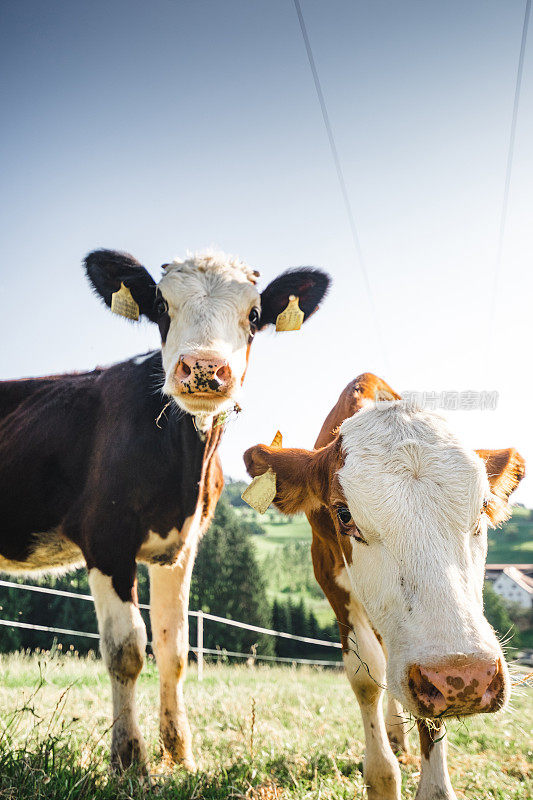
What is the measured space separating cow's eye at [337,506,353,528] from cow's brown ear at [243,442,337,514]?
361 mm

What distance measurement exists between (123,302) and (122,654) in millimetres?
2578

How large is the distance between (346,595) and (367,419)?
1.19 meters

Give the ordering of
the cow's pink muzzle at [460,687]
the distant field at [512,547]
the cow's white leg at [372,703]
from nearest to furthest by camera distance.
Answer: the cow's pink muzzle at [460,687] → the cow's white leg at [372,703] → the distant field at [512,547]

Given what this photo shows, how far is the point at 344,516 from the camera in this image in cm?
275

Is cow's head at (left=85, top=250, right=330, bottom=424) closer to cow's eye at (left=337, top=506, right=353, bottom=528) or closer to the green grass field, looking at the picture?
cow's eye at (left=337, top=506, right=353, bottom=528)

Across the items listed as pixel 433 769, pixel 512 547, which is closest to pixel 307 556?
pixel 512 547

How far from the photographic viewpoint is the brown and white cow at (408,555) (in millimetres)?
2059

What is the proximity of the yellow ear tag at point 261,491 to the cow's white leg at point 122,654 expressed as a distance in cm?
103

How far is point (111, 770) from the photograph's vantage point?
3.07m

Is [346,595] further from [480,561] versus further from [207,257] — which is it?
[207,257]

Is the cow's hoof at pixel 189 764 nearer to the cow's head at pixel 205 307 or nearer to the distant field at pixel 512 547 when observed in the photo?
the cow's head at pixel 205 307

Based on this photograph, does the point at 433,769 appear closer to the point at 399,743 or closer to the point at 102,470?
the point at 399,743

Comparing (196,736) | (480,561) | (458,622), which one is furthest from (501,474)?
(196,736)

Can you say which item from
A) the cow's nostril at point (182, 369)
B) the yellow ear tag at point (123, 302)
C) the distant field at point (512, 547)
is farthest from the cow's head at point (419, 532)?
the distant field at point (512, 547)
